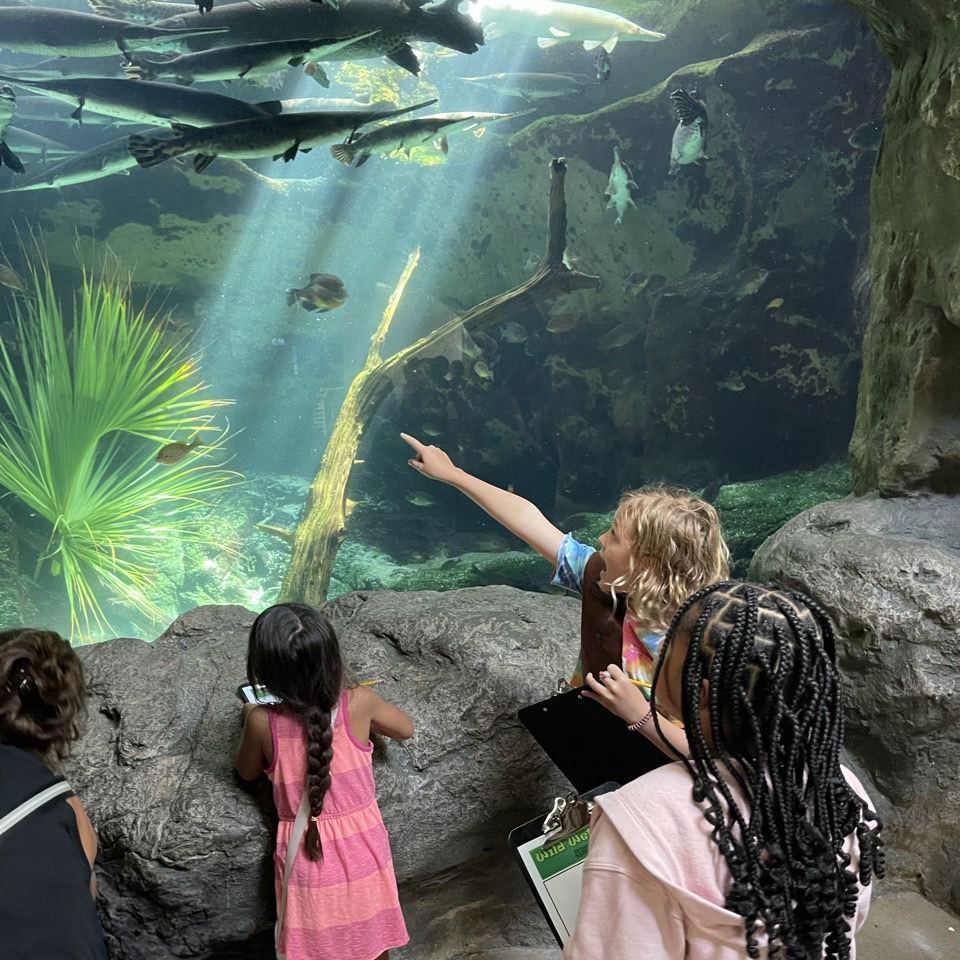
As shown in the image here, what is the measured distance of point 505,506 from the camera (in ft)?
6.29

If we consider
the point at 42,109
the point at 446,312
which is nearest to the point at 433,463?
the point at 42,109

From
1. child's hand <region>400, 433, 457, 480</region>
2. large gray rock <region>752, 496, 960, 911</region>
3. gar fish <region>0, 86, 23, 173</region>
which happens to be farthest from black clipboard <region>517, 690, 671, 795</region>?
gar fish <region>0, 86, 23, 173</region>

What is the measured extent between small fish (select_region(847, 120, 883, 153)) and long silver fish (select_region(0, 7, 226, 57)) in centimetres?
736

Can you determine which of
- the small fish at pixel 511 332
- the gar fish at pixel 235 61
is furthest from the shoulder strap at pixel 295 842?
the small fish at pixel 511 332

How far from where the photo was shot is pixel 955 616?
2.24 meters

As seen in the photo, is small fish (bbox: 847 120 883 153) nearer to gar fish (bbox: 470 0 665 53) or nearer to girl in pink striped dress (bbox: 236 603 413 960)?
gar fish (bbox: 470 0 665 53)

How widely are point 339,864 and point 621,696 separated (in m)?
0.76

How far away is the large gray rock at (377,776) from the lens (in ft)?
5.78

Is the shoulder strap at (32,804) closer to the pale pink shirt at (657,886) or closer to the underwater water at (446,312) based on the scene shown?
the pale pink shirt at (657,886)

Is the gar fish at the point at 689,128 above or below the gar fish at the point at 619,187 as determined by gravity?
A: above

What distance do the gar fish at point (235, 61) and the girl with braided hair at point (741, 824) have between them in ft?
14.0

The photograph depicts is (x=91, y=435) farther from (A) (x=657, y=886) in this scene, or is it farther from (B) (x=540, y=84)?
(B) (x=540, y=84)

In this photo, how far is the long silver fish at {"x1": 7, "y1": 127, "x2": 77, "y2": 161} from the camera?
21.8 ft

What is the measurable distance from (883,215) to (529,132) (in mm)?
7621
